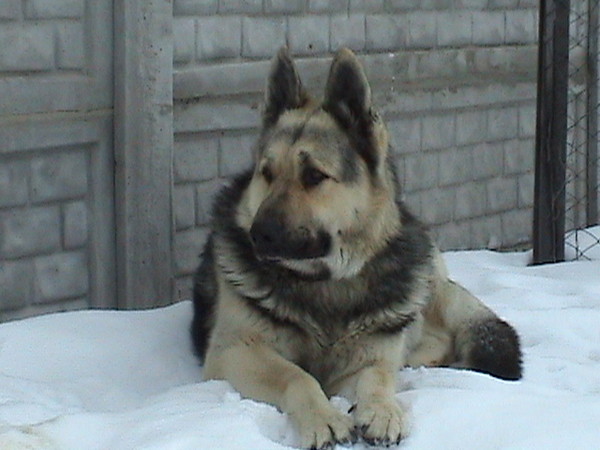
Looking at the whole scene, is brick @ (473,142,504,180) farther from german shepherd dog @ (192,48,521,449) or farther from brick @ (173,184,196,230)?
german shepherd dog @ (192,48,521,449)

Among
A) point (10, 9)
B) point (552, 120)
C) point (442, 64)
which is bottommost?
point (552, 120)

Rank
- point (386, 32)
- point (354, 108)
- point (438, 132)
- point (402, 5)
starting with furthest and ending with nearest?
point (438, 132) < point (402, 5) < point (386, 32) < point (354, 108)

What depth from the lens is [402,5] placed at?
7387 mm

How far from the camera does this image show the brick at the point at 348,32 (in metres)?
6.96

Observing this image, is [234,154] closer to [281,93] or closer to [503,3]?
[281,93]

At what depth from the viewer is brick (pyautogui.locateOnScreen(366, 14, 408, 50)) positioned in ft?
23.5

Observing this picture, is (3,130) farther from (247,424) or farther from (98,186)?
(247,424)

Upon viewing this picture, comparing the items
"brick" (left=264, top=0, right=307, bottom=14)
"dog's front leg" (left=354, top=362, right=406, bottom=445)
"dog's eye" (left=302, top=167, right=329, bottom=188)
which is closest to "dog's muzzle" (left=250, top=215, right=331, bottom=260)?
"dog's eye" (left=302, top=167, right=329, bottom=188)

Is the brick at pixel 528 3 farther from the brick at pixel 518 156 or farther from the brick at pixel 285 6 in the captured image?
the brick at pixel 285 6

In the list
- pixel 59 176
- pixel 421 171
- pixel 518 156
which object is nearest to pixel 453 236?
pixel 421 171

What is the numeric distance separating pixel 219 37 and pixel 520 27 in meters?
2.82

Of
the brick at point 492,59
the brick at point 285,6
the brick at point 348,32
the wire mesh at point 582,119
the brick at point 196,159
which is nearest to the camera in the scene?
Result: the brick at point 196,159

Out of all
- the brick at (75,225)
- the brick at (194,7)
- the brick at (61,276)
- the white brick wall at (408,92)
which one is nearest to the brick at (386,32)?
the white brick wall at (408,92)

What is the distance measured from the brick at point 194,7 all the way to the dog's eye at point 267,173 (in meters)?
2.20
